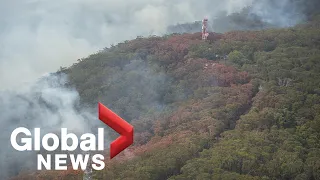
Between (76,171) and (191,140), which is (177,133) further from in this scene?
(76,171)

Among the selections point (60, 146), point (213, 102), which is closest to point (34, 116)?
point (60, 146)

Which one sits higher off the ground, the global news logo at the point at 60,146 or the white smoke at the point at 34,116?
the white smoke at the point at 34,116

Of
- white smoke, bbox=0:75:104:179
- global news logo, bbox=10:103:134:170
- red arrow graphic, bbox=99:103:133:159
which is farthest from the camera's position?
white smoke, bbox=0:75:104:179

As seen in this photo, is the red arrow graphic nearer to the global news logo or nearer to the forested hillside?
the global news logo

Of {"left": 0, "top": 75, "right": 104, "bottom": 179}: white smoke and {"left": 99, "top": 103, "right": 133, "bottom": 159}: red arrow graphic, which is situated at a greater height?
{"left": 0, "top": 75, "right": 104, "bottom": 179}: white smoke

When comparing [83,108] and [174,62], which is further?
[174,62]

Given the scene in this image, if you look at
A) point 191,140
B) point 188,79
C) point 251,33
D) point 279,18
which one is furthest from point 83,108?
point 279,18

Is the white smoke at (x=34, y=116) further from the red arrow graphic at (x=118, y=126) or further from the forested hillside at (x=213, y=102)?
the red arrow graphic at (x=118, y=126)

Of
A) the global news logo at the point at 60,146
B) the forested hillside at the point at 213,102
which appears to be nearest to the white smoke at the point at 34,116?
the global news logo at the point at 60,146

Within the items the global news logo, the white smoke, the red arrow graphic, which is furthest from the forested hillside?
the red arrow graphic
